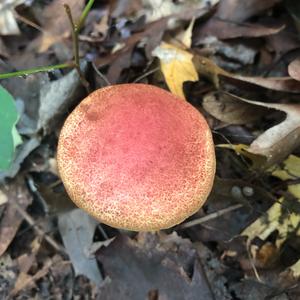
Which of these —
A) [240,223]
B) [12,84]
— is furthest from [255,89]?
[12,84]

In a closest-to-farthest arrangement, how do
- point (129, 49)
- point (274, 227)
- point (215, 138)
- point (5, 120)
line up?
point (5, 120)
point (274, 227)
point (215, 138)
point (129, 49)

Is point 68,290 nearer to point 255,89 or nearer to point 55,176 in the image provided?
point 55,176

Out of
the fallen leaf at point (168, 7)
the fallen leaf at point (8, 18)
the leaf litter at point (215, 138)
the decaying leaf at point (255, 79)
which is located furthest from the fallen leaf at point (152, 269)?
the fallen leaf at point (8, 18)

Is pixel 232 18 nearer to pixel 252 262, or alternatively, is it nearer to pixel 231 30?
pixel 231 30

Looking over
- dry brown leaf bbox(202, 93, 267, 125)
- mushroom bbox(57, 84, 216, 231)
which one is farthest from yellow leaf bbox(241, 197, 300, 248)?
mushroom bbox(57, 84, 216, 231)

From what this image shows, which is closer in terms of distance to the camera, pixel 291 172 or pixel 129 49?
pixel 291 172

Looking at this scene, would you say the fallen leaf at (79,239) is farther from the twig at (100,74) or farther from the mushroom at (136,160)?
the twig at (100,74)

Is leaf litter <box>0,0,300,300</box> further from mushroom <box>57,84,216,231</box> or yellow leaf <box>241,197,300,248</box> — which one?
mushroom <box>57,84,216,231</box>

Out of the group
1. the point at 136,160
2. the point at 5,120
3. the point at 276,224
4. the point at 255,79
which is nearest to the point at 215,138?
the point at 255,79
